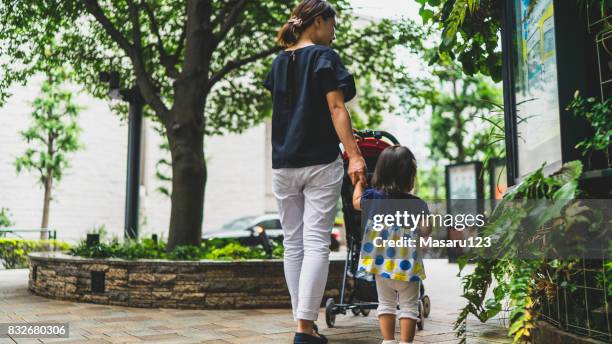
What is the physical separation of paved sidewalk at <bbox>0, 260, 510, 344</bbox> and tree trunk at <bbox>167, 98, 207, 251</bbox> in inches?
63.2

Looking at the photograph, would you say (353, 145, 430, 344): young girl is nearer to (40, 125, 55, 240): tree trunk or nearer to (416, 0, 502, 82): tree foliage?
(416, 0, 502, 82): tree foliage

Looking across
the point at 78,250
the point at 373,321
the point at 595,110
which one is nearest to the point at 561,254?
the point at 595,110

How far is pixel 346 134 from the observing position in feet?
10.1

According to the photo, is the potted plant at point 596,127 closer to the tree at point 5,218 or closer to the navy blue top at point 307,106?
the navy blue top at point 307,106

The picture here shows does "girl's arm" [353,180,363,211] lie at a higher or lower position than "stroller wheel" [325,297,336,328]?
higher

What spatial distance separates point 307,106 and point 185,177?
4295 mm

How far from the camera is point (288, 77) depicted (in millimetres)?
3273

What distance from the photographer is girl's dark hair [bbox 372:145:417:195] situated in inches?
125

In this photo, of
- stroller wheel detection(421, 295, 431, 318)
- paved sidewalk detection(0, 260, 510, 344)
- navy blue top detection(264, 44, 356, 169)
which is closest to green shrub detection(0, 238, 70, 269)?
paved sidewalk detection(0, 260, 510, 344)

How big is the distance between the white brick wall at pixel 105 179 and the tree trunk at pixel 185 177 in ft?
36.7

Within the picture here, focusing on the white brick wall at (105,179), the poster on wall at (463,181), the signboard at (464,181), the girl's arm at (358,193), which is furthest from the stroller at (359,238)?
the white brick wall at (105,179)

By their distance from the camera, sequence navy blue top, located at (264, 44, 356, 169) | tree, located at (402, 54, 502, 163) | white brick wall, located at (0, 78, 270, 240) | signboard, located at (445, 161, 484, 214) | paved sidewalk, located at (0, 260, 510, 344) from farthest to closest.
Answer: tree, located at (402, 54, 502, 163) → white brick wall, located at (0, 78, 270, 240) → signboard, located at (445, 161, 484, 214) → paved sidewalk, located at (0, 260, 510, 344) → navy blue top, located at (264, 44, 356, 169)

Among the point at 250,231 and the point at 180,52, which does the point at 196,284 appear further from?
the point at 250,231

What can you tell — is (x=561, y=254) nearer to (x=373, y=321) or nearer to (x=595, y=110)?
(x=595, y=110)
